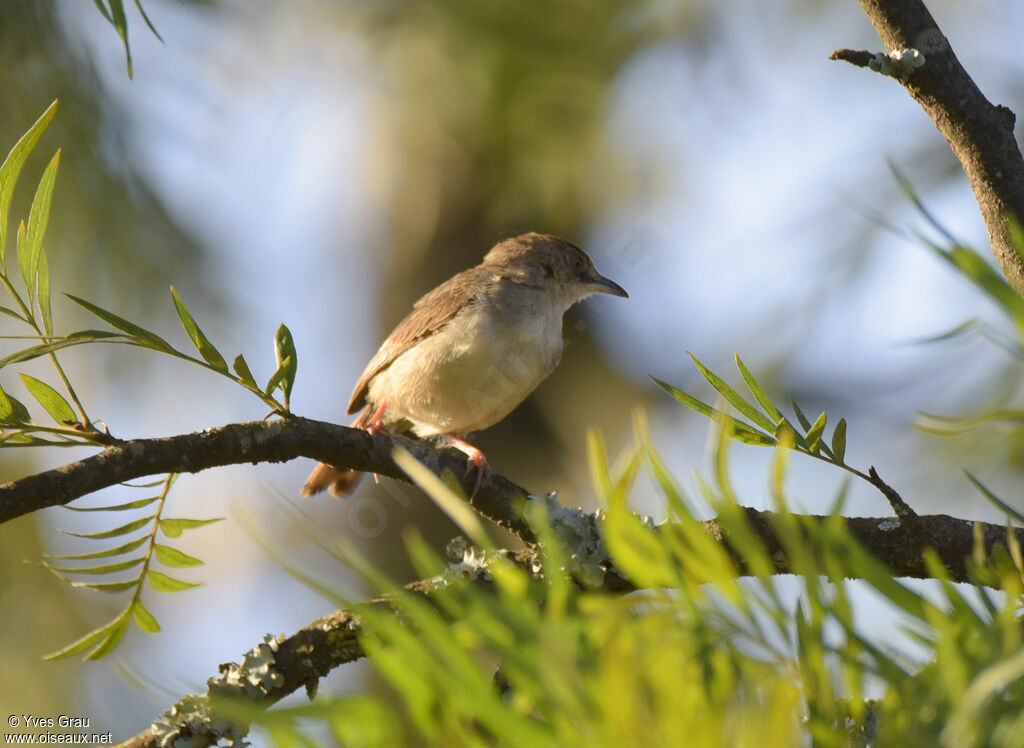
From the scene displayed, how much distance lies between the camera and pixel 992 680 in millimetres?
507

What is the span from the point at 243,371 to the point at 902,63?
1052mm

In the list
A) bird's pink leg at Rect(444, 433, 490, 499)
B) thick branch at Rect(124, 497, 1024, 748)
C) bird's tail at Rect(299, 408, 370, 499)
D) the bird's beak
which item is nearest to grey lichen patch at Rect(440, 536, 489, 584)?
thick branch at Rect(124, 497, 1024, 748)

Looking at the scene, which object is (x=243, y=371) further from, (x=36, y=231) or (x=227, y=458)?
(x=36, y=231)

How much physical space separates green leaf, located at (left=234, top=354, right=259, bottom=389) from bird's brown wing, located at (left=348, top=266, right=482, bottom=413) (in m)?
2.63

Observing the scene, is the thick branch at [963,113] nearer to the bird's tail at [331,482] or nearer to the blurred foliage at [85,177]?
the blurred foliage at [85,177]

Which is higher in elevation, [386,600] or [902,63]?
[902,63]

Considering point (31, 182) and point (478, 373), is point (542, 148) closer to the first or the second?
point (478, 373)

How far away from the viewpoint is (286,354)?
1551mm

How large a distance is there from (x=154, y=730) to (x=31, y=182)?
1.99 m

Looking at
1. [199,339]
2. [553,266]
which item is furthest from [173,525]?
[553,266]

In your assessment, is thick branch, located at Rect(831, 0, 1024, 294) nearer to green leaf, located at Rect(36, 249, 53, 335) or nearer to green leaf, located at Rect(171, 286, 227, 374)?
green leaf, located at Rect(171, 286, 227, 374)

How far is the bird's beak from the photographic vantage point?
4.94m

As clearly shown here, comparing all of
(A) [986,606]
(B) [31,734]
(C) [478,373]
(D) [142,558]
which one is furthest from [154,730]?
(C) [478,373]

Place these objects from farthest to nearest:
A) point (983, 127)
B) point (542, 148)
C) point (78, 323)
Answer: point (542, 148) → point (78, 323) → point (983, 127)
